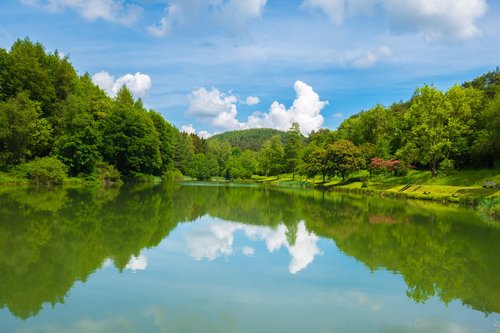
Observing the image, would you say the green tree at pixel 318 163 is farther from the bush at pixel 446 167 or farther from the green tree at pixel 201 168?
the green tree at pixel 201 168

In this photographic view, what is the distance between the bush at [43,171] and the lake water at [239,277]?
28670 mm

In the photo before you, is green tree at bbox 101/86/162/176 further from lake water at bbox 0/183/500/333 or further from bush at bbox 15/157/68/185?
lake water at bbox 0/183/500/333

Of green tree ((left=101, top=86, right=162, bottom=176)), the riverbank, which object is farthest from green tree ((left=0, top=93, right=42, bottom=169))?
green tree ((left=101, top=86, right=162, bottom=176))

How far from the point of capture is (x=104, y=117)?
62.1 metres

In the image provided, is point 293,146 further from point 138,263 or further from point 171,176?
point 138,263

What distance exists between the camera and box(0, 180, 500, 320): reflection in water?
890 cm

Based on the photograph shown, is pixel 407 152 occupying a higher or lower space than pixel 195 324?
higher

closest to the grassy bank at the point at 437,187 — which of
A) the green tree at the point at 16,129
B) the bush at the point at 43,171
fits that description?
the bush at the point at 43,171

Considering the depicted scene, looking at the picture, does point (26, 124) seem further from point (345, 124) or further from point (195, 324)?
point (345, 124)

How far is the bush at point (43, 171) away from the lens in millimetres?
44281

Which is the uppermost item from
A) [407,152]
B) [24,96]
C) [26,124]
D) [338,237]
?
[24,96]

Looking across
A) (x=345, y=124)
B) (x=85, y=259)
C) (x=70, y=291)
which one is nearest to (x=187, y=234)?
(x=85, y=259)

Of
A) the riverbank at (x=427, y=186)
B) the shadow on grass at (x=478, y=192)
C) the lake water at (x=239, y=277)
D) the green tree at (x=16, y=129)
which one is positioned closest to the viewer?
the lake water at (x=239, y=277)

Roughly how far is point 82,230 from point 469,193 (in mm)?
32606
